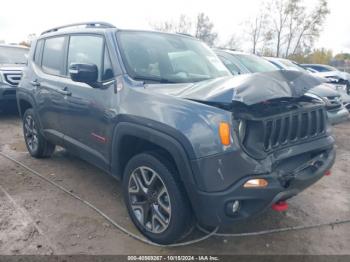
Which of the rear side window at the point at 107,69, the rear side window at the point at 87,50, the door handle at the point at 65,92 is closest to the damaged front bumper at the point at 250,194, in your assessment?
the rear side window at the point at 107,69

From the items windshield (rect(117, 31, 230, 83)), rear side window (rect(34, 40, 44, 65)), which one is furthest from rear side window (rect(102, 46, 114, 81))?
rear side window (rect(34, 40, 44, 65))

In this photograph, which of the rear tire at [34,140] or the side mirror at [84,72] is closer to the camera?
the side mirror at [84,72]

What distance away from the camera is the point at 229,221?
246cm

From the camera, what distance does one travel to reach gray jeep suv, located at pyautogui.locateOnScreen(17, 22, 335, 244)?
7.81 feet

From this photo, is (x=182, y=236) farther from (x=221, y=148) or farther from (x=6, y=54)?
(x=6, y=54)

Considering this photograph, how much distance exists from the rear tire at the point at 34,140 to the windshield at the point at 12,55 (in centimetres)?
458

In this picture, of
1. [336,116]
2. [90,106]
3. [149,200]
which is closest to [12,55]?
[90,106]

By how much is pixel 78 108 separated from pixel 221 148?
6.39 feet

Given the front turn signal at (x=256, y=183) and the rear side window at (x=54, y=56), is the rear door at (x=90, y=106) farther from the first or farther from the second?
the front turn signal at (x=256, y=183)

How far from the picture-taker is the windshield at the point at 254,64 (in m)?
7.43

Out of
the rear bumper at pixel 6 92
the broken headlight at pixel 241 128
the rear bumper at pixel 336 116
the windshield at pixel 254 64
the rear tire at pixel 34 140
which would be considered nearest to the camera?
the broken headlight at pixel 241 128

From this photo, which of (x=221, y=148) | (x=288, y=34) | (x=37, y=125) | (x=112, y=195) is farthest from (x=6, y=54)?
(x=288, y=34)

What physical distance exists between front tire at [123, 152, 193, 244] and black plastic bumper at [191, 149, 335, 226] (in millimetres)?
181

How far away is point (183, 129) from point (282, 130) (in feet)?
2.69
